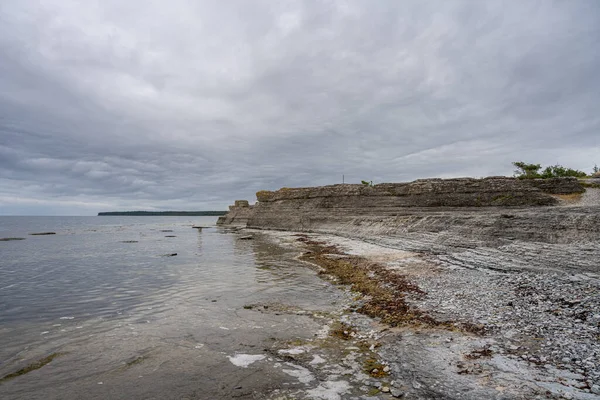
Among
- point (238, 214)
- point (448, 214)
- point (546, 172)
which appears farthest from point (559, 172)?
point (238, 214)

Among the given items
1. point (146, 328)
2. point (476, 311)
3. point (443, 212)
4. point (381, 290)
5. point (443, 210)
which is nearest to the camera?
point (476, 311)

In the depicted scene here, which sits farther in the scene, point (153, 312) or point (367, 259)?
point (367, 259)

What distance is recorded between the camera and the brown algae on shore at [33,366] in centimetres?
619

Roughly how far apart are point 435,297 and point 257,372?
23.3ft

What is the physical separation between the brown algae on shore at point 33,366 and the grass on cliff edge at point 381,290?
8.07 metres

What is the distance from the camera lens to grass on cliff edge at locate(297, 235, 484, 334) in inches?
335

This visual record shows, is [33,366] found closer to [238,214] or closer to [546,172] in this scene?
[546,172]

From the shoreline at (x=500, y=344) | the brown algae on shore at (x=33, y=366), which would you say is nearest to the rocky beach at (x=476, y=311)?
the shoreline at (x=500, y=344)

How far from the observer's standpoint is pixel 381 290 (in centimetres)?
1240

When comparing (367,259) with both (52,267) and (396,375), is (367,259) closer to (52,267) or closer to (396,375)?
(396,375)

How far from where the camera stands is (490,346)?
21.4ft

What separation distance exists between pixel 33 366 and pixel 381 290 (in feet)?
34.5

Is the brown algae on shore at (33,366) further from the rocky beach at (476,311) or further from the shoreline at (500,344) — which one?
the shoreline at (500,344)

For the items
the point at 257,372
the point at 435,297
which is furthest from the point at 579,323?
the point at 257,372
